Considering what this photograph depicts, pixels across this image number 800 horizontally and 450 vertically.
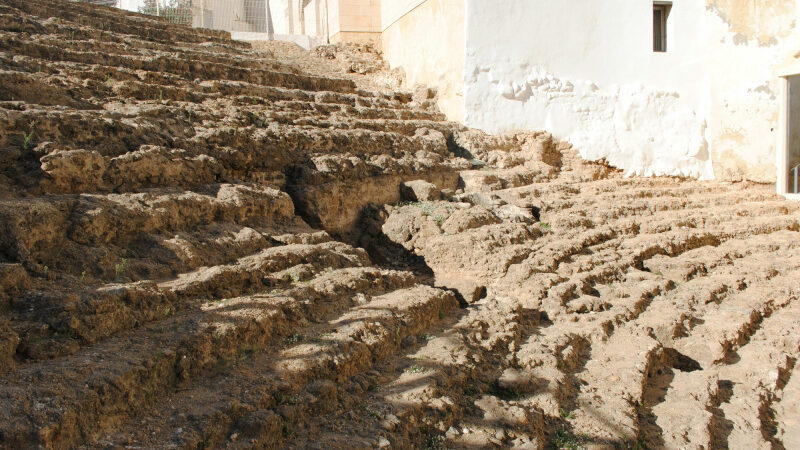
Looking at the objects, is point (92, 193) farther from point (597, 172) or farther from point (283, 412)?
point (597, 172)

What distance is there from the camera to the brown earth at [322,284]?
9.23 ft

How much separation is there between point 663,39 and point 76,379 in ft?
33.2

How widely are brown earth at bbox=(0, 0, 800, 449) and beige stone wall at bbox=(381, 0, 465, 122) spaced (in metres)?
1.84

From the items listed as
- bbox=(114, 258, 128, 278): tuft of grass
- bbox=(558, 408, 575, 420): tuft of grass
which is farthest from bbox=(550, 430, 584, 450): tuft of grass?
bbox=(114, 258, 128, 278): tuft of grass

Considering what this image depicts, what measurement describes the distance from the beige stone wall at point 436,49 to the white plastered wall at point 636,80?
244 millimetres

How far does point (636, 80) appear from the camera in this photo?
9.51 meters

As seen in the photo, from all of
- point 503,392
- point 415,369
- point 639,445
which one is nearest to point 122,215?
point 415,369

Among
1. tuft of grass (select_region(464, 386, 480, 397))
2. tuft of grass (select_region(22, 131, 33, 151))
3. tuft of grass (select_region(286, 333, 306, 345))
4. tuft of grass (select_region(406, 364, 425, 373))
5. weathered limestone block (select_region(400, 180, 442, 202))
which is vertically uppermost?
tuft of grass (select_region(22, 131, 33, 151))

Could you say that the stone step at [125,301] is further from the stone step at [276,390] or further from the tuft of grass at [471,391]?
the tuft of grass at [471,391]

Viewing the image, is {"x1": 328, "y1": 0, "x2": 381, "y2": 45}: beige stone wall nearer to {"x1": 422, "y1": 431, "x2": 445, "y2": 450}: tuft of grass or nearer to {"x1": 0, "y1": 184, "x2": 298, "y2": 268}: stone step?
{"x1": 0, "y1": 184, "x2": 298, "y2": 268}: stone step

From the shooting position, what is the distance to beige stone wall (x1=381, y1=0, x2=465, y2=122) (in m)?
9.02

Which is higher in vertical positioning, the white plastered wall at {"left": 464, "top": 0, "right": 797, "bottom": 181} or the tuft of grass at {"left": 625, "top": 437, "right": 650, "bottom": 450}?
the white plastered wall at {"left": 464, "top": 0, "right": 797, "bottom": 181}

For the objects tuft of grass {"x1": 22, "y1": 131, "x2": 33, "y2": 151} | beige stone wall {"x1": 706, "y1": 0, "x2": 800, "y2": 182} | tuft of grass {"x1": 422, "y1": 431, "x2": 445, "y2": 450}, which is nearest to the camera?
tuft of grass {"x1": 422, "y1": 431, "x2": 445, "y2": 450}

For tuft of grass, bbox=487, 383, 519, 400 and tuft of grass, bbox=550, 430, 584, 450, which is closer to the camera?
tuft of grass, bbox=550, 430, 584, 450
